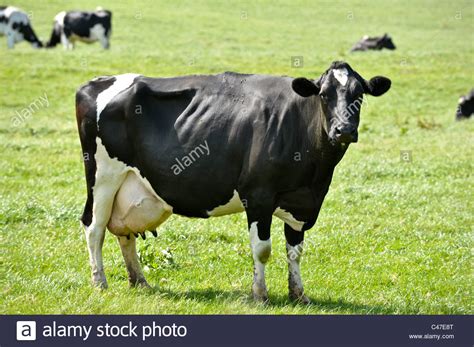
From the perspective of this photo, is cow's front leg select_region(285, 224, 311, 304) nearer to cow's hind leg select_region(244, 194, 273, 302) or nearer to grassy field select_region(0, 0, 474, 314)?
grassy field select_region(0, 0, 474, 314)

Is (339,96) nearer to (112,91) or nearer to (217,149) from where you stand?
(217,149)

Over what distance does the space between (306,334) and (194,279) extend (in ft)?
8.27

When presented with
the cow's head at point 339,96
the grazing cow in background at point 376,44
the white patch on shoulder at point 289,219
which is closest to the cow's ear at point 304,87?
the cow's head at point 339,96

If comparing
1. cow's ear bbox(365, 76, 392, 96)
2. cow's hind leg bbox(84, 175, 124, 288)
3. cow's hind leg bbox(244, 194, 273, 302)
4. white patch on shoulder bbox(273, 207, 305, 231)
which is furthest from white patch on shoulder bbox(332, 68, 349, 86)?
cow's hind leg bbox(84, 175, 124, 288)

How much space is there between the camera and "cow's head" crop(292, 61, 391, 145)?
7728 millimetres

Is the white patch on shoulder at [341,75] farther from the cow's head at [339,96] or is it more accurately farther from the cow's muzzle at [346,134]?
the cow's muzzle at [346,134]

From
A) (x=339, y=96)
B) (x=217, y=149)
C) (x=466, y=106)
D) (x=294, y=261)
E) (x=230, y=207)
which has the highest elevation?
(x=339, y=96)

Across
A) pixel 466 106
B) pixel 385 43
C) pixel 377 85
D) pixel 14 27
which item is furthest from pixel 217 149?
pixel 385 43

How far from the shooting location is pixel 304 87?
8117 mm

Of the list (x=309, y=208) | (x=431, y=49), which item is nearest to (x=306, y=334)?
(x=309, y=208)

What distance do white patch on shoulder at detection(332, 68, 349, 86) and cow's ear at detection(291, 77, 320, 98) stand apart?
Result: 26 centimetres

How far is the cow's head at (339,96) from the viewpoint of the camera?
7728mm

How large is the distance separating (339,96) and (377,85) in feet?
2.14

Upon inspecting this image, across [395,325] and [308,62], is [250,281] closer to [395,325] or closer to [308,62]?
[395,325]
